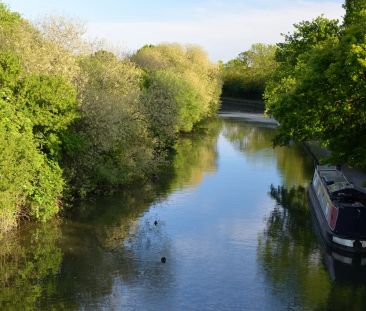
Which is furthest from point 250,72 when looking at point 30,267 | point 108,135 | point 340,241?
point 30,267

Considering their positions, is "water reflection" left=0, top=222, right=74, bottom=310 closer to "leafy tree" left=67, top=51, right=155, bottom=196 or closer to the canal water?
the canal water

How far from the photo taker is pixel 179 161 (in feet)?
182

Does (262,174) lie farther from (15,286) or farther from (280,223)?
(15,286)

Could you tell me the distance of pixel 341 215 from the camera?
28.5 metres

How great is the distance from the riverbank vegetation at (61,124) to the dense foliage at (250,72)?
9161 cm

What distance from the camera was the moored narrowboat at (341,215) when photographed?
2798 centimetres

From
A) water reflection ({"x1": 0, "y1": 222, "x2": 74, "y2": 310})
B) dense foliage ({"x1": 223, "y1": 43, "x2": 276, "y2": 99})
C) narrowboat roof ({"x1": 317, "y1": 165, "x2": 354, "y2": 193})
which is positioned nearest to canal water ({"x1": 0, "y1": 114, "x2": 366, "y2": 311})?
water reflection ({"x1": 0, "y1": 222, "x2": 74, "y2": 310})

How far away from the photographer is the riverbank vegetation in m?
29.4

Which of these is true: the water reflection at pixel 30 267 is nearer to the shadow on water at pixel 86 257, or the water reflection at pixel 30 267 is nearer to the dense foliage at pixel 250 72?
the shadow on water at pixel 86 257

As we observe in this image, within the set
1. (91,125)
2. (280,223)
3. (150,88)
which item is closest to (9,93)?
(91,125)

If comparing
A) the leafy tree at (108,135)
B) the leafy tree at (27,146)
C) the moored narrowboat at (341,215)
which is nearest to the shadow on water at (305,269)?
the moored narrowboat at (341,215)

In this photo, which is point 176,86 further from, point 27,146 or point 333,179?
point 27,146

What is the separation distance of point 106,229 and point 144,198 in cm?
818

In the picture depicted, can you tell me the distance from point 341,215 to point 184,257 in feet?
27.6
